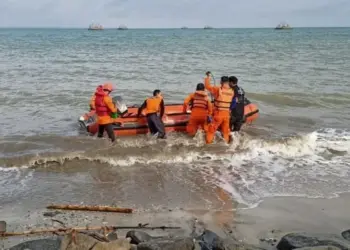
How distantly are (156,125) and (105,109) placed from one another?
1.18 metres

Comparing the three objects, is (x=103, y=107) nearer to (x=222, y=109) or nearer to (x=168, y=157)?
(x=168, y=157)

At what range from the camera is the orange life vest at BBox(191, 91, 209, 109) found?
30.5ft

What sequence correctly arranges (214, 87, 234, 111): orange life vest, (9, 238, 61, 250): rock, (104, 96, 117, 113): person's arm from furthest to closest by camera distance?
(214, 87, 234, 111): orange life vest
(104, 96, 117, 113): person's arm
(9, 238, 61, 250): rock

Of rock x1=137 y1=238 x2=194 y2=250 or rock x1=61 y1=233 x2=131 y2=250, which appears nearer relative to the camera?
rock x1=61 y1=233 x2=131 y2=250

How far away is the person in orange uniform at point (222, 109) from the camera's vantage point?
29.2ft

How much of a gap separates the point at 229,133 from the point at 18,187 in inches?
178

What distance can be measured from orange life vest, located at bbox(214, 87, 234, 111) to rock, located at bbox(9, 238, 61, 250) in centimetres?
508

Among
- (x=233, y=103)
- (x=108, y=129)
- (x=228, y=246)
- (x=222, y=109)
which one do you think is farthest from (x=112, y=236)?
(x=233, y=103)

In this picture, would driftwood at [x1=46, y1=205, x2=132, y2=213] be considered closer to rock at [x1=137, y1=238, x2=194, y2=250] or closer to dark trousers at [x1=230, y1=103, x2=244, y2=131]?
rock at [x1=137, y1=238, x2=194, y2=250]

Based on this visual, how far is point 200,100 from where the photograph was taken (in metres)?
9.35

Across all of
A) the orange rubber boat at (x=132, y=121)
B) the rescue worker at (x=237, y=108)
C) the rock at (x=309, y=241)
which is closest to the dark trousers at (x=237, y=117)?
the rescue worker at (x=237, y=108)

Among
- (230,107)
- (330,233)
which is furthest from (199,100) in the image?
(330,233)

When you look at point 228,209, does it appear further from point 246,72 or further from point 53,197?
point 246,72

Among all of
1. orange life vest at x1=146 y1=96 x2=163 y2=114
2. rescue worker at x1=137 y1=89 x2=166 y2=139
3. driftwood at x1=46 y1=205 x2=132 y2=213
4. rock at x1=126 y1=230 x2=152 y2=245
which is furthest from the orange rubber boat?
rock at x1=126 y1=230 x2=152 y2=245
